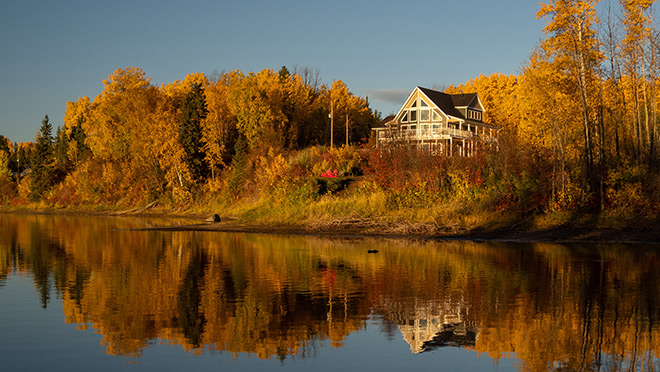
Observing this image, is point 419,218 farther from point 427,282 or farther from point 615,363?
point 615,363

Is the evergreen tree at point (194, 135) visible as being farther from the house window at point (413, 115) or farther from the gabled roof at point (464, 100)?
the gabled roof at point (464, 100)

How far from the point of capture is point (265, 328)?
13500 millimetres

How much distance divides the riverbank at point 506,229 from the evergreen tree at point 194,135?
23092 millimetres

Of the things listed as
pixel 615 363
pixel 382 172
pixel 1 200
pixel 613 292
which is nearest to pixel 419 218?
pixel 382 172

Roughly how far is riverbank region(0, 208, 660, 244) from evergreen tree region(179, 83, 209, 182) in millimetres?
23092

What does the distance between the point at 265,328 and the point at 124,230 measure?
108 ft

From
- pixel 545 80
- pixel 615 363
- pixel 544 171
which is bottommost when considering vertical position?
pixel 615 363

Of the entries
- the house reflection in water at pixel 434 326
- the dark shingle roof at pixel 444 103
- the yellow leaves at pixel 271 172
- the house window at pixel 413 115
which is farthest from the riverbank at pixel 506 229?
the dark shingle roof at pixel 444 103

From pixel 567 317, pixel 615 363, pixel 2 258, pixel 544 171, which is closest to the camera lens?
pixel 615 363

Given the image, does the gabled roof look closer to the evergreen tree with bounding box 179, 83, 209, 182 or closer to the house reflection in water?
the evergreen tree with bounding box 179, 83, 209, 182

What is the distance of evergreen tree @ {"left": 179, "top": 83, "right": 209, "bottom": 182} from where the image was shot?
68.0 m

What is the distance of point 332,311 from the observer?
50.7 ft

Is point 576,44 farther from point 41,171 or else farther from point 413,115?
point 41,171

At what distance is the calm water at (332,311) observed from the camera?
11250 millimetres
